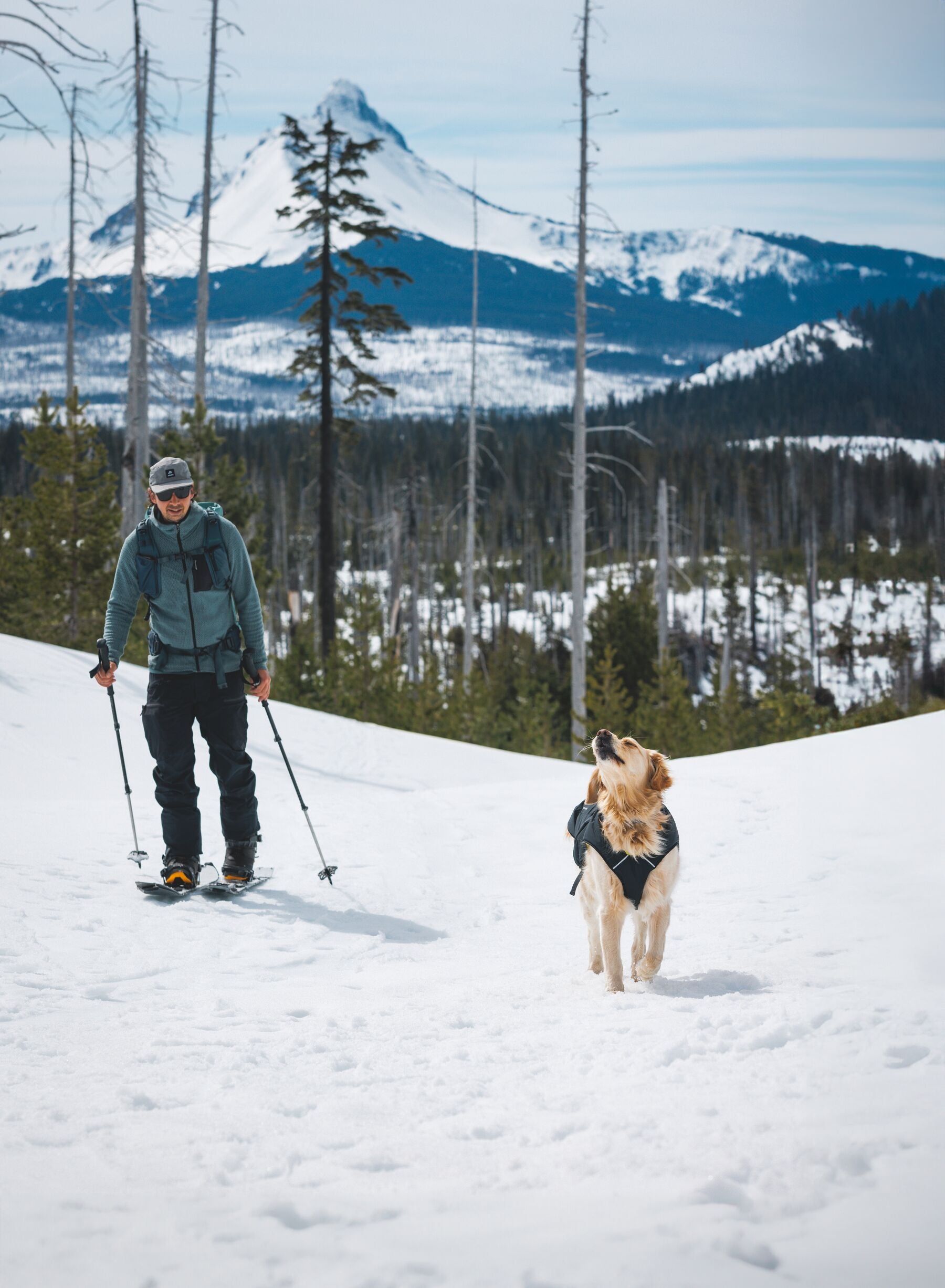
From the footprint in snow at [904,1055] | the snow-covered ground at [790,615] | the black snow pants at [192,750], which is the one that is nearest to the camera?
the footprint in snow at [904,1055]

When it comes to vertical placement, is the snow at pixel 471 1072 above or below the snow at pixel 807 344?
below

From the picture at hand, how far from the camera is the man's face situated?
551cm

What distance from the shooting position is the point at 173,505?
5.54 metres

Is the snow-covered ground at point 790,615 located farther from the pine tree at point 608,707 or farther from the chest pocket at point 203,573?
the chest pocket at point 203,573

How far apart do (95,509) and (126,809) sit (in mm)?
12221

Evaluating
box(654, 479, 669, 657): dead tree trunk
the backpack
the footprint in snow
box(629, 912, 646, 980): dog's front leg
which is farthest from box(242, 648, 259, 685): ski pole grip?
box(654, 479, 669, 657): dead tree trunk

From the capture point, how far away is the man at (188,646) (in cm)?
562

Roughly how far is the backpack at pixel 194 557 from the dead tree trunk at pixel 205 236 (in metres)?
15.9


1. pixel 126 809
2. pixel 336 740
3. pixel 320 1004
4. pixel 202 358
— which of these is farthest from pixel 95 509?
pixel 320 1004

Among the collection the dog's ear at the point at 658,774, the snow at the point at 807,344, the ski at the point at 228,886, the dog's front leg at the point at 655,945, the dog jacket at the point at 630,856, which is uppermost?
the snow at the point at 807,344

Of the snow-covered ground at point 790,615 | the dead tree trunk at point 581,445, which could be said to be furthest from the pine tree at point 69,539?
the snow-covered ground at point 790,615

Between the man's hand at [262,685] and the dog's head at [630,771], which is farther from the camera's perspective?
the man's hand at [262,685]

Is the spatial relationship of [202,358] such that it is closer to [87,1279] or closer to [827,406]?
[87,1279]

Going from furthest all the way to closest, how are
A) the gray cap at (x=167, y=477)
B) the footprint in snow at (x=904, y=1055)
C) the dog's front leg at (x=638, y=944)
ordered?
the gray cap at (x=167, y=477) → the dog's front leg at (x=638, y=944) → the footprint in snow at (x=904, y=1055)
